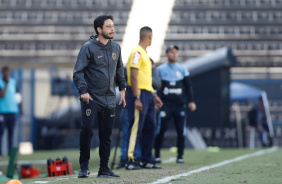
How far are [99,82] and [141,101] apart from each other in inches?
67.4

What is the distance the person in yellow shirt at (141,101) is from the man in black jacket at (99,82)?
136 centimetres

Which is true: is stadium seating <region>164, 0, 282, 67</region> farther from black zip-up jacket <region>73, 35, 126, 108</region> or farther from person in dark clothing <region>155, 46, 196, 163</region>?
black zip-up jacket <region>73, 35, 126, 108</region>

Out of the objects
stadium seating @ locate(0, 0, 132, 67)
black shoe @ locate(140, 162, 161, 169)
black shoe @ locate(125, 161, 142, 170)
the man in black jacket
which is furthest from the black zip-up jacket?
stadium seating @ locate(0, 0, 132, 67)

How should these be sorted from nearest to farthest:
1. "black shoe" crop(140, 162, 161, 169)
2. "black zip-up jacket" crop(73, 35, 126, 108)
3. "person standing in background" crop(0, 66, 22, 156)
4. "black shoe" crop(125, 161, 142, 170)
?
1. "black zip-up jacket" crop(73, 35, 126, 108)
2. "black shoe" crop(125, 161, 142, 170)
3. "black shoe" crop(140, 162, 161, 169)
4. "person standing in background" crop(0, 66, 22, 156)

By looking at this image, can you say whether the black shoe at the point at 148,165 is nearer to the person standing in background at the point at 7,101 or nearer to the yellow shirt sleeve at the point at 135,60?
the yellow shirt sleeve at the point at 135,60

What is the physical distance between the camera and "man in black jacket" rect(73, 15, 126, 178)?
20.2 ft

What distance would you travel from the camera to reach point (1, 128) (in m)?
12.1

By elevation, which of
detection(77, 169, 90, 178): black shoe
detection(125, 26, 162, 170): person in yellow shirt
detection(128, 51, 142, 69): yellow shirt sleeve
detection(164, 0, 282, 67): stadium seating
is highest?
detection(164, 0, 282, 67): stadium seating

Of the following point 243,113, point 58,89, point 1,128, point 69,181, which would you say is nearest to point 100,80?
point 69,181

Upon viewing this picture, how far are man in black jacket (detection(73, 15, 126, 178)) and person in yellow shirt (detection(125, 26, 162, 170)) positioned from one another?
4.48ft

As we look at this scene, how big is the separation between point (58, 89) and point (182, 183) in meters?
A: 18.1

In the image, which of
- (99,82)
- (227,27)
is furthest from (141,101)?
(227,27)

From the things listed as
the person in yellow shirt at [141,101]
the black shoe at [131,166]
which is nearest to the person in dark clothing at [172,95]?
the person in yellow shirt at [141,101]

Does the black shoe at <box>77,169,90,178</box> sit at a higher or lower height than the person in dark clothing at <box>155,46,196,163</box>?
lower
